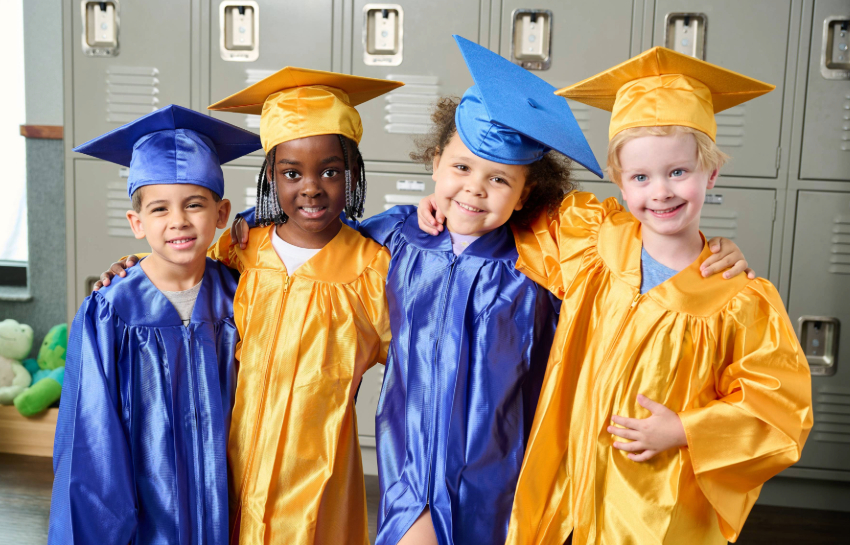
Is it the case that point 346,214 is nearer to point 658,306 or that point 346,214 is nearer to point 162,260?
point 162,260

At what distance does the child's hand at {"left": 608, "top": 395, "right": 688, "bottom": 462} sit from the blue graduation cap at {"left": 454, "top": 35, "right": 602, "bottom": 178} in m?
0.52

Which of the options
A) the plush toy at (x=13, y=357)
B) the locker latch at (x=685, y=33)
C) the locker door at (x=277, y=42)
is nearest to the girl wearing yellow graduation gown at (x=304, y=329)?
the locker door at (x=277, y=42)

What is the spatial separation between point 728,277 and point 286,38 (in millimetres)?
2298

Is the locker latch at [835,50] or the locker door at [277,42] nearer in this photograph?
the locker latch at [835,50]

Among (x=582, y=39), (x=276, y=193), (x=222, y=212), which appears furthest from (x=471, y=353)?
(x=582, y=39)

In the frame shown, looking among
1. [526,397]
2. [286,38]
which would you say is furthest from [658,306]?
[286,38]

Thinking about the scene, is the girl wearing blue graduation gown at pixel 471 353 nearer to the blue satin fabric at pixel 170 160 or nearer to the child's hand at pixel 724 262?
the child's hand at pixel 724 262

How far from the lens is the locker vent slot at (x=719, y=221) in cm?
284

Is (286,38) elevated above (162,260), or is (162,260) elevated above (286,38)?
(286,38)

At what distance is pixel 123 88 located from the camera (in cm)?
300

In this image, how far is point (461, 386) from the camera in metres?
1.38

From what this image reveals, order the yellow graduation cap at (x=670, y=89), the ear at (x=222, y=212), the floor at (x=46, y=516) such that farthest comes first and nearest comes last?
1. the floor at (x=46, y=516)
2. the ear at (x=222, y=212)
3. the yellow graduation cap at (x=670, y=89)

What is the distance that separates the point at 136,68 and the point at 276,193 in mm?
1909

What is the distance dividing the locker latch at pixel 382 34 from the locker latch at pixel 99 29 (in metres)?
1.15
